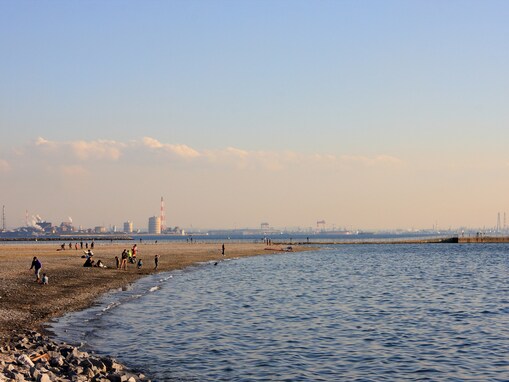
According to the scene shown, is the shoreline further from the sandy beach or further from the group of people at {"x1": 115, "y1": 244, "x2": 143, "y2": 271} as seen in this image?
the group of people at {"x1": 115, "y1": 244, "x2": 143, "y2": 271}

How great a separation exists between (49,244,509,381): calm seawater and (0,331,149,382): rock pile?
2126 millimetres

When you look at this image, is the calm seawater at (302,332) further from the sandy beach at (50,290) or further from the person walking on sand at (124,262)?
the person walking on sand at (124,262)

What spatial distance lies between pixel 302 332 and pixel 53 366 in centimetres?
1343

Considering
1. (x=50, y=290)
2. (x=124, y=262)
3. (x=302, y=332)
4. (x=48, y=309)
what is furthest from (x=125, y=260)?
(x=302, y=332)

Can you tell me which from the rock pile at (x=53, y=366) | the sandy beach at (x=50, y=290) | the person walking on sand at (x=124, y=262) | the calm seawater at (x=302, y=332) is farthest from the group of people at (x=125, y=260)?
the rock pile at (x=53, y=366)

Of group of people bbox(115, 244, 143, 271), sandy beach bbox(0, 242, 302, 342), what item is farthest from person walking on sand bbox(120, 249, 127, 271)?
sandy beach bbox(0, 242, 302, 342)

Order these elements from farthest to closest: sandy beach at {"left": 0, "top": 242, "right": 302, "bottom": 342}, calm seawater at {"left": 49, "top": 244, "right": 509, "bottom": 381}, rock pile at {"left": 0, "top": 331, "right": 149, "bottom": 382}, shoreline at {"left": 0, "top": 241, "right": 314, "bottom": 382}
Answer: sandy beach at {"left": 0, "top": 242, "right": 302, "bottom": 342} → calm seawater at {"left": 49, "top": 244, "right": 509, "bottom": 381} → shoreline at {"left": 0, "top": 241, "right": 314, "bottom": 382} → rock pile at {"left": 0, "top": 331, "right": 149, "bottom": 382}

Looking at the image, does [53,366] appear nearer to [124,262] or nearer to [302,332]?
[302,332]

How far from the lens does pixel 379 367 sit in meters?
22.8

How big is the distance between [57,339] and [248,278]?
3700 centimetres

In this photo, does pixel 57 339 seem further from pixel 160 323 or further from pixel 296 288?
pixel 296 288

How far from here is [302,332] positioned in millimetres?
29875

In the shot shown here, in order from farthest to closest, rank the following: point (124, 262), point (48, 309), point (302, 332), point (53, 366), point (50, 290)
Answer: point (124, 262) → point (50, 290) → point (48, 309) → point (302, 332) → point (53, 366)

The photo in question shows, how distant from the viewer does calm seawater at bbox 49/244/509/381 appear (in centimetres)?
2252
